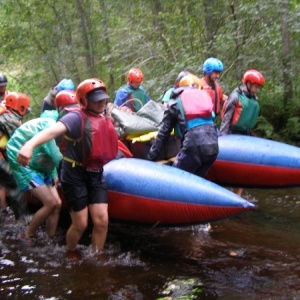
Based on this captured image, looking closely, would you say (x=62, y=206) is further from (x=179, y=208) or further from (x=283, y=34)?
(x=283, y=34)

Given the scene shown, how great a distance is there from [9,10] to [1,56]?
1.61 meters

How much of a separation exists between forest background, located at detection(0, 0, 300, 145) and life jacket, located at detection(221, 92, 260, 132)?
2.67m

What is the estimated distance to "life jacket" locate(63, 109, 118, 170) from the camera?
164 inches

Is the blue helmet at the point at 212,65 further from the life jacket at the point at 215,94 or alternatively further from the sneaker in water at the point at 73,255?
the sneaker in water at the point at 73,255

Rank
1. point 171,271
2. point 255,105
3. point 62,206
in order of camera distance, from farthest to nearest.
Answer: point 255,105 → point 62,206 → point 171,271

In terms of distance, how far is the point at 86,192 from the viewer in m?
4.37

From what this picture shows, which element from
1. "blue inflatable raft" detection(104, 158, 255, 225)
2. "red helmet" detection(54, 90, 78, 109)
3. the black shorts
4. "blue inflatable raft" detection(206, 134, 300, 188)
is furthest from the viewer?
"blue inflatable raft" detection(206, 134, 300, 188)

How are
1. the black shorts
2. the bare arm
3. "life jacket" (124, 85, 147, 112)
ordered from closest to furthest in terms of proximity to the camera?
the bare arm → the black shorts → "life jacket" (124, 85, 147, 112)

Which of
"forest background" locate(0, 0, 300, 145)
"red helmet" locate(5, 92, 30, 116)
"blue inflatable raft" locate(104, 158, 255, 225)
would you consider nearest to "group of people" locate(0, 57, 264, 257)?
"red helmet" locate(5, 92, 30, 116)

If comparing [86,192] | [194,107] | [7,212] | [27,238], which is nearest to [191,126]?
[194,107]

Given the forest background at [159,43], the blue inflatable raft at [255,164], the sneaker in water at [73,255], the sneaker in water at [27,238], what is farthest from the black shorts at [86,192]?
the forest background at [159,43]

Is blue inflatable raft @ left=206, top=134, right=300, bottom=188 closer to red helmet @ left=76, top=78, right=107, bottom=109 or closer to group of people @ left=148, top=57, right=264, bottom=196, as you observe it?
group of people @ left=148, top=57, right=264, bottom=196

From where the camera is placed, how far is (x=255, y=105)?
243 inches

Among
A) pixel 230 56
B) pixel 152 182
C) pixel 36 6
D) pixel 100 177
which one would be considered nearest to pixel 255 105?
pixel 152 182
